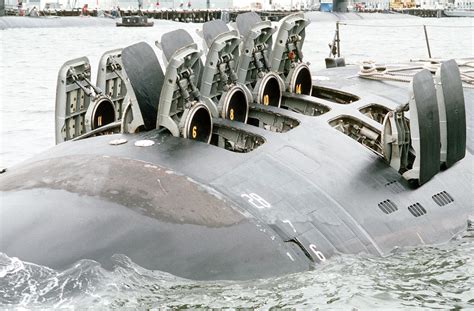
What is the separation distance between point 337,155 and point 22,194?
3.95 m

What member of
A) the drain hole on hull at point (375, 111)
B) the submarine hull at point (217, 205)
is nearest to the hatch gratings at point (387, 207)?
the submarine hull at point (217, 205)

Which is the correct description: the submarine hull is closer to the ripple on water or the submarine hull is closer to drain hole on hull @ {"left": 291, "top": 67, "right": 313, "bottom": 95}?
the ripple on water

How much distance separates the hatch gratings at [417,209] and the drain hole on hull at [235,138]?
202cm

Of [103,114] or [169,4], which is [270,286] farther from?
[169,4]

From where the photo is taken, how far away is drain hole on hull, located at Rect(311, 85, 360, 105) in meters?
14.4

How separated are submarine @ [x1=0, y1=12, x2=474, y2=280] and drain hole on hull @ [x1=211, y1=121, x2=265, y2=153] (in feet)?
0.06

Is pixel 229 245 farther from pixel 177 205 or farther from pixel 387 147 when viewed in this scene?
pixel 387 147

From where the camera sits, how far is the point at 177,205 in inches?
368

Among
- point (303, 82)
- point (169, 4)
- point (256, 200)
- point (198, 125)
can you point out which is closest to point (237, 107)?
point (198, 125)

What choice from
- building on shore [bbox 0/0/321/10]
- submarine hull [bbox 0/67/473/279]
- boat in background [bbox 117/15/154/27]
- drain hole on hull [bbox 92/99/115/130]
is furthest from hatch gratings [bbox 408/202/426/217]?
building on shore [bbox 0/0/321/10]

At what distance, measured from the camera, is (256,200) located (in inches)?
384

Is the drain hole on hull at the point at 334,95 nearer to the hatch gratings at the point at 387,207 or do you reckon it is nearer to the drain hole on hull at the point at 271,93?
the drain hole on hull at the point at 271,93

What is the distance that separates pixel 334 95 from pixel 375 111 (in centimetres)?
93

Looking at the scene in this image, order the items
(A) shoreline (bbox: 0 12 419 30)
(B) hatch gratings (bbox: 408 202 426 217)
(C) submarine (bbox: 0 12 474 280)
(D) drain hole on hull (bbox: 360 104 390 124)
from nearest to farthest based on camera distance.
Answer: (C) submarine (bbox: 0 12 474 280), (B) hatch gratings (bbox: 408 202 426 217), (D) drain hole on hull (bbox: 360 104 390 124), (A) shoreline (bbox: 0 12 419 30)
